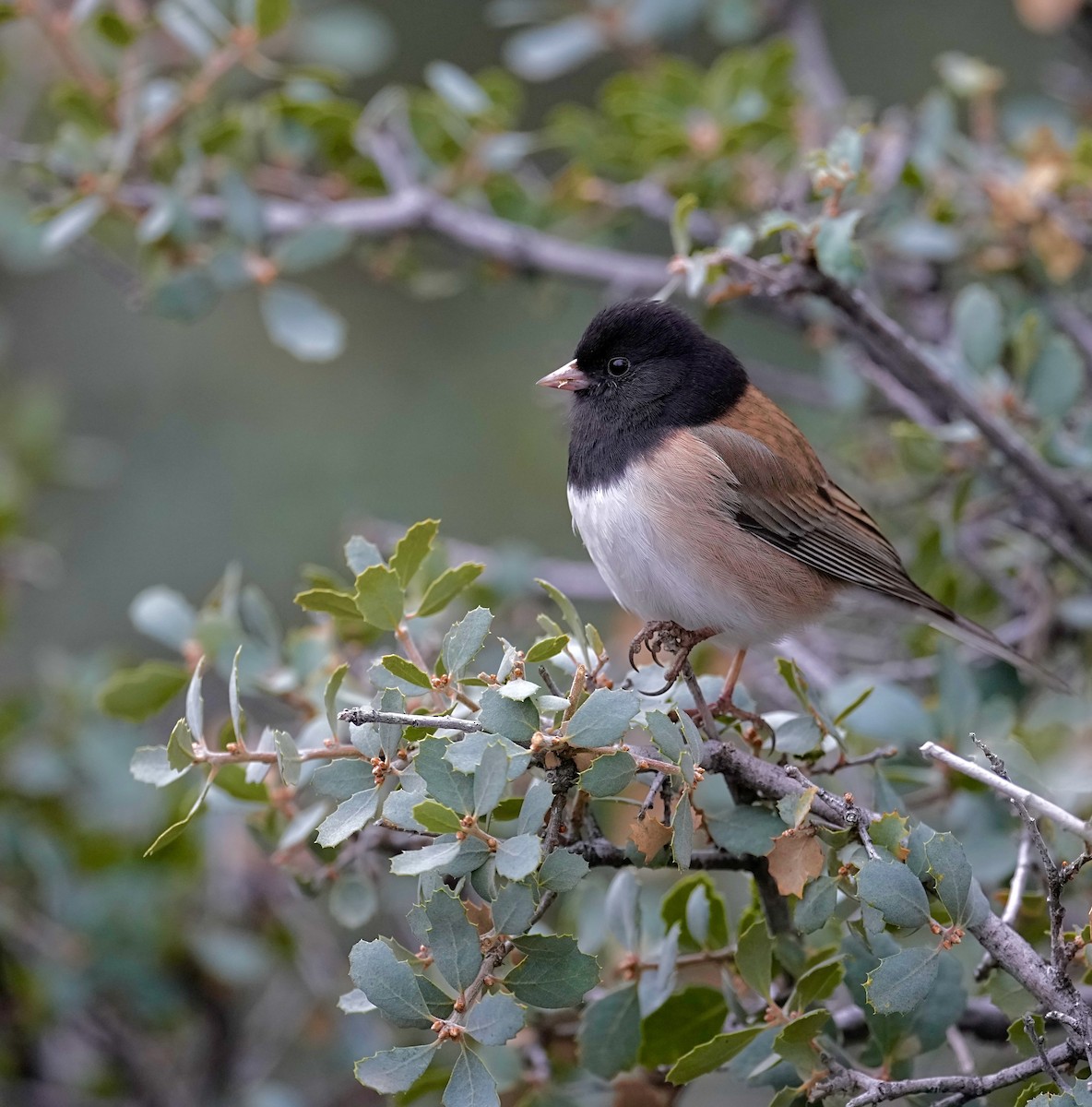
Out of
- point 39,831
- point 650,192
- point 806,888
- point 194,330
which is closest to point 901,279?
point 650,192

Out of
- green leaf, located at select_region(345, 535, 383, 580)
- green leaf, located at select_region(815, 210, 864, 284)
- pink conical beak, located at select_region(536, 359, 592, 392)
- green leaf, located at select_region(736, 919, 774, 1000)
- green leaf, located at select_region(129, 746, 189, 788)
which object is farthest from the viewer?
pink conical beak, located at select_region(536, 359, 592, 392)

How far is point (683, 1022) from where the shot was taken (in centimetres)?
170

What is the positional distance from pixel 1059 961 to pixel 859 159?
4.35 feet

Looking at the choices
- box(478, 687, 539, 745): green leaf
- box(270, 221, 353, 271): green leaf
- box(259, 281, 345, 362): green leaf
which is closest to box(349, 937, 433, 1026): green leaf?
box(478, 687, 539, 745): green leaf

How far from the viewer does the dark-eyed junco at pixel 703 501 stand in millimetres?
2217

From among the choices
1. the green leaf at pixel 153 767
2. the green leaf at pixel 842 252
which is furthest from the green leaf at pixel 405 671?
the green leaf at pixel 842 252

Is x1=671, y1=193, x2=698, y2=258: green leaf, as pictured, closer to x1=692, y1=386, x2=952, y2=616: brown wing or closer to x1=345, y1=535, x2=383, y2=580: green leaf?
x1=692, y1=386, x2=952, y2=616: brown wing

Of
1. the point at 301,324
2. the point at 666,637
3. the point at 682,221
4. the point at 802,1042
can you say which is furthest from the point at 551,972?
the point at 301,324

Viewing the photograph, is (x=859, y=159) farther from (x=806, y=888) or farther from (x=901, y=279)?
(x=806, y=888)

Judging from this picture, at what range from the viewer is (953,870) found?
4.46ft

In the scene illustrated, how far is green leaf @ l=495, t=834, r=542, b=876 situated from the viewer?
4.18 feet

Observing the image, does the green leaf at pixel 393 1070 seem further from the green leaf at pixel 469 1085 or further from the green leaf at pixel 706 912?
the green leaf at pixel 706 912

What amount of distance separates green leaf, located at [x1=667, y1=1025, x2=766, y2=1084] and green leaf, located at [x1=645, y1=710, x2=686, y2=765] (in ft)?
1.12

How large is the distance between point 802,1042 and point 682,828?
29 cm
